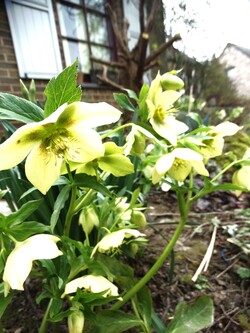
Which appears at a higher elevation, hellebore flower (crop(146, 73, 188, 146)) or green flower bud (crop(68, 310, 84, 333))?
hellebore flower (crop(146, 73, 188, 146))

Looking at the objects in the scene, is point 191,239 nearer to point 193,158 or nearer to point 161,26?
point 193,158

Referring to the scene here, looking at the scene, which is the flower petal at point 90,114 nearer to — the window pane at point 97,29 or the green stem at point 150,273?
the green stem at point 150,273

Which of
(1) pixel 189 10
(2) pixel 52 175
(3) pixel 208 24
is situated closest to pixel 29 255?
(2) pixel 52 175

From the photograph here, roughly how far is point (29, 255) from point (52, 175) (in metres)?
0.10

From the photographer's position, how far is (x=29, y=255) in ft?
1.06

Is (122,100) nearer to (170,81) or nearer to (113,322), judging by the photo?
(170,81)

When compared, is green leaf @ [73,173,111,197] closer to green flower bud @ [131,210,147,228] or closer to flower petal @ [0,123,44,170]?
flower petal @ [0,123,44,170]

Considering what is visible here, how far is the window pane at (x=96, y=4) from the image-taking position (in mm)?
3447

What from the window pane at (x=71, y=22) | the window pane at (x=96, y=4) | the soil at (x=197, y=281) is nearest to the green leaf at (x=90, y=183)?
the soil at (x=197, y=281)

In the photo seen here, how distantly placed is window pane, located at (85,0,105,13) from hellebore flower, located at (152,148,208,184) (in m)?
3.66

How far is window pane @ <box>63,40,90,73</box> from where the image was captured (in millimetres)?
3150

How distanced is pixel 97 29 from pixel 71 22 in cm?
48

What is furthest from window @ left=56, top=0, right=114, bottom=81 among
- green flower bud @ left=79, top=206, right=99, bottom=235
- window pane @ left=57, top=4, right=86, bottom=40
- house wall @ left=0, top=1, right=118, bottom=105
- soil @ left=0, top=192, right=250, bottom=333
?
green flower bud @ left=79, top=206, right=99, bottom=235

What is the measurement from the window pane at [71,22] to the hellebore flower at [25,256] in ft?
10.7
